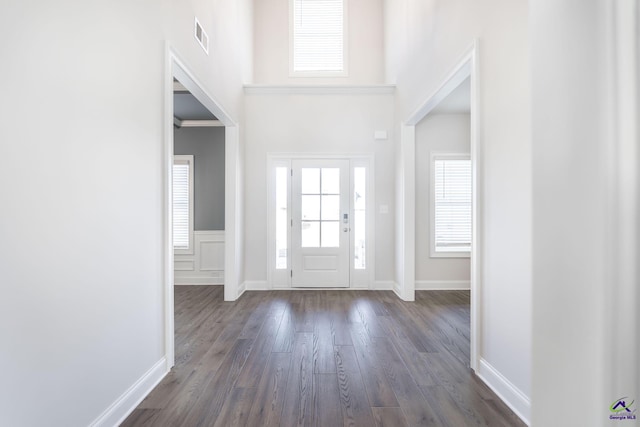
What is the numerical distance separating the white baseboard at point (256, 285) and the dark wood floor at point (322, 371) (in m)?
0.82

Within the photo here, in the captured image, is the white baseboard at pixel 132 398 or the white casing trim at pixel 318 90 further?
the white casing trim at pixel 318 90

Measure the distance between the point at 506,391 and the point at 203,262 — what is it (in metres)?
4.36

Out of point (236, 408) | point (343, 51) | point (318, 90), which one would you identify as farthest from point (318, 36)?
point (236, 408)

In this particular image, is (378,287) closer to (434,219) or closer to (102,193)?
(434,219)

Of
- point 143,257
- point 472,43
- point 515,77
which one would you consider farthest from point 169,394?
point 472,43

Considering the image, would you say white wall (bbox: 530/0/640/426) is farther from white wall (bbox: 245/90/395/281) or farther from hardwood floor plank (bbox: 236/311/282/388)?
white wall (bbox: 245/90/395/281)

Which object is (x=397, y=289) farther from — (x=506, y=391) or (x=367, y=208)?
Answer: (x=506, y=391)

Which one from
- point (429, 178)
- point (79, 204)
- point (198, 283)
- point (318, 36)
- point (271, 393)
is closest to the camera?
point (79, 204)

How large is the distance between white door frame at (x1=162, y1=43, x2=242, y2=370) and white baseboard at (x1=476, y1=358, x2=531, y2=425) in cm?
219

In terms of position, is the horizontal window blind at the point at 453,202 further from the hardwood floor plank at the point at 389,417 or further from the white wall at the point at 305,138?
the hardwood floor plank at the point at 389,417

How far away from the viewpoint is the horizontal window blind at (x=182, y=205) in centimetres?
510

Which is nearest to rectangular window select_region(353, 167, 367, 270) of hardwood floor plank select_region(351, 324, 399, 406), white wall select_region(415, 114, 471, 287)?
white wall select_region(415, 114, 471, 287)

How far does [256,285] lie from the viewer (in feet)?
15.1
